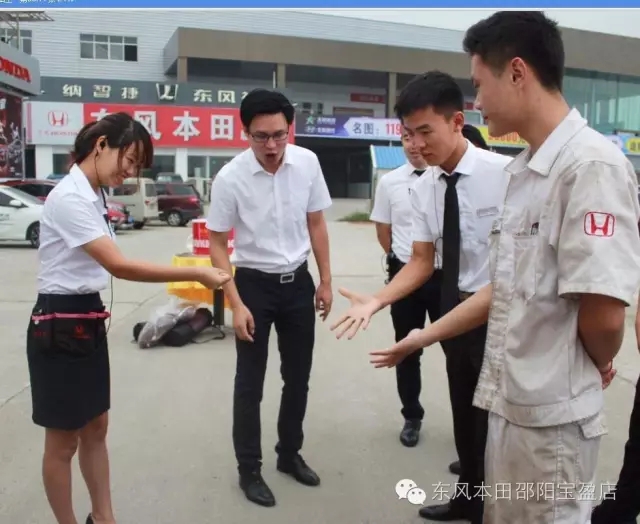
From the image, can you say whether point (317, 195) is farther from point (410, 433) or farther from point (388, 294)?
point (410, 433)

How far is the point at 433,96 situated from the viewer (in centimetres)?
253

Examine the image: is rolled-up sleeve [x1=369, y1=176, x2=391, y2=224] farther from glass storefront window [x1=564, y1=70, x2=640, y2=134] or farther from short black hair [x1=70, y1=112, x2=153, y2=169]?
glass storefront window [x1=564, y1=70, x2=640, y2=134]

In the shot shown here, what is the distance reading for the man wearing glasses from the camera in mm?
3143

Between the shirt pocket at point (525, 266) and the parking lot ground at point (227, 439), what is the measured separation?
179 cm

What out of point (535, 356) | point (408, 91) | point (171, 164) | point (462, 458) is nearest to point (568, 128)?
point (535, 356)

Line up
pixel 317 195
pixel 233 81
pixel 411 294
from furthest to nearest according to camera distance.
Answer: pixel 233 81 < pixel 411 294 < pixel 317 195

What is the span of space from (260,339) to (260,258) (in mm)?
392

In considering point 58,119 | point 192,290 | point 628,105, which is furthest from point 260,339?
point 628,105

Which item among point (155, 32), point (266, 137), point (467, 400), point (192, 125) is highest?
point (155, 32)

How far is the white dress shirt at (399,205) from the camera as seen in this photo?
403 centimetres

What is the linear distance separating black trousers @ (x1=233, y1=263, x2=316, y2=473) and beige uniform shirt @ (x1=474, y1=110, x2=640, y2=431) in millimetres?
1649

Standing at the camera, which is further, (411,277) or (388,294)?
(411,277)

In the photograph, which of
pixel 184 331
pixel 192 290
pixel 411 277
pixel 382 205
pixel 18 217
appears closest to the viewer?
pixel 411 277

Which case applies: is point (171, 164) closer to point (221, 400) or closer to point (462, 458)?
point (221, 400)
